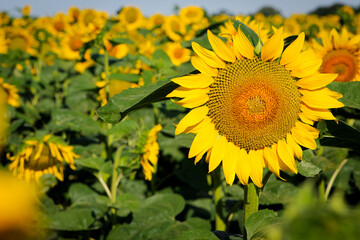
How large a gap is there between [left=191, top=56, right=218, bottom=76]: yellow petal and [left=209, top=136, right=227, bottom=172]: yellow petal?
9.3 inches

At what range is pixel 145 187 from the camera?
272 centimetres

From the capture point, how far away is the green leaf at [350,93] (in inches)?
48.9

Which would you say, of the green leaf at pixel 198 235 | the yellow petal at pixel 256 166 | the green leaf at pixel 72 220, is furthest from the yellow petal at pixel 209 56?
the green leaf at pixel 72 220

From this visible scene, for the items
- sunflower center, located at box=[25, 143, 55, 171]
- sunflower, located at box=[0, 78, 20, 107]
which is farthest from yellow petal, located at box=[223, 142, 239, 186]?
sunflower, located at box=[0, 78, 20, 107]

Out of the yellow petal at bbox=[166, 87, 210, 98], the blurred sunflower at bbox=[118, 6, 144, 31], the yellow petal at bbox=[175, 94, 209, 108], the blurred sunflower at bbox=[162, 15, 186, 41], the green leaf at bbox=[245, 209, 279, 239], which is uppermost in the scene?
the blurred sunflower at bbox=[118, 6, 144, 31]

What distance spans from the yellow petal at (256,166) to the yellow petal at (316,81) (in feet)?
0.88

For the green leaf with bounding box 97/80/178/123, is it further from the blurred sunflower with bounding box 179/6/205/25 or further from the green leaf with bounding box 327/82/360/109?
the blurred sunflower with bounding box 179/6/205/25

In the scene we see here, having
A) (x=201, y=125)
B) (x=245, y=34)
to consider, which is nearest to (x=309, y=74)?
(x=245, y=34)

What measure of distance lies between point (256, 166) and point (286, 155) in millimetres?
105

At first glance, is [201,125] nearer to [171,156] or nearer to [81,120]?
[81,120]

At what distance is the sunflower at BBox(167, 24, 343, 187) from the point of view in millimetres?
1159

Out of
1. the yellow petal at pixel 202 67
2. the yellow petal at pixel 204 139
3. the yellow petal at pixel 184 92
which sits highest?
the yellow petal at pixel 202 67

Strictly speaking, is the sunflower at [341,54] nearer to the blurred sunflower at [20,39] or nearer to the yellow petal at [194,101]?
the yellow petal at [194,101]

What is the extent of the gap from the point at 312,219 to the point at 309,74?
848 millimetres
